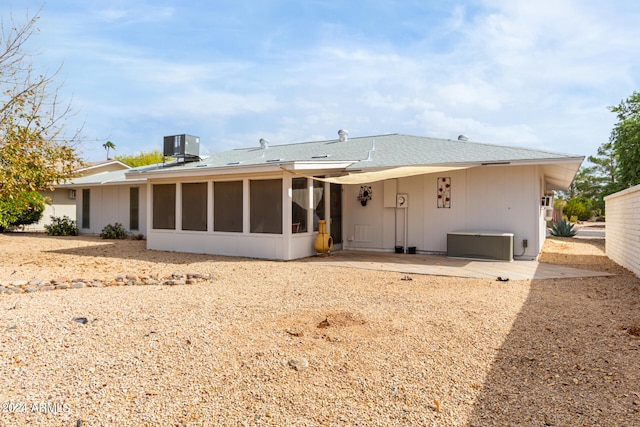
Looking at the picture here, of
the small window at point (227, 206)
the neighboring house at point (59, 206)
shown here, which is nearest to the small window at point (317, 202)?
the small window at point (227, 206)

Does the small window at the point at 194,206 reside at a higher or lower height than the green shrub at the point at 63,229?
higher

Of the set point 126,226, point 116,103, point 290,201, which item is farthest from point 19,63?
point 126,226

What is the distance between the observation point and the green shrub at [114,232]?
16.0 m

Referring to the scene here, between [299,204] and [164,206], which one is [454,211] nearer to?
[299,204]

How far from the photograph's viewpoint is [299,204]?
10031mm

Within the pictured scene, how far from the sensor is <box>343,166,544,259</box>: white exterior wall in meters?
9.91

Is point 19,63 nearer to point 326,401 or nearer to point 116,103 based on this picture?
point 116,103

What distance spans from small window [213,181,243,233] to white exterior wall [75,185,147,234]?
666 centimetres

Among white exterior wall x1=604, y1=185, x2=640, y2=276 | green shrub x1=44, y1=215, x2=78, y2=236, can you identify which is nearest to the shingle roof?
white exterior wall x1=604, y1=185, x2=640, y2=276

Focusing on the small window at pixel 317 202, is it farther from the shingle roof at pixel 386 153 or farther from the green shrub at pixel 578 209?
the green shrub at pixel 578 209

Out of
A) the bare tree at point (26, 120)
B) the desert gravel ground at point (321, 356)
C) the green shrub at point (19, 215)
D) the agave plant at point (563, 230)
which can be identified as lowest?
the desert gravel ground at point (321, 356)

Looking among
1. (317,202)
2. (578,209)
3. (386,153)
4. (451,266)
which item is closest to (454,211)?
(451,266)

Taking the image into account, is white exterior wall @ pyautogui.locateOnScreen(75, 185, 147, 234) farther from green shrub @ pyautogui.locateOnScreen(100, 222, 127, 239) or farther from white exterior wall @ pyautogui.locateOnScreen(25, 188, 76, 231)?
white exterior wall @ pyautogui.locateOnScreen(25, 188, 76, 231)

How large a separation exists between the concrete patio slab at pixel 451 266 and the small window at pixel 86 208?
13.1 meters
